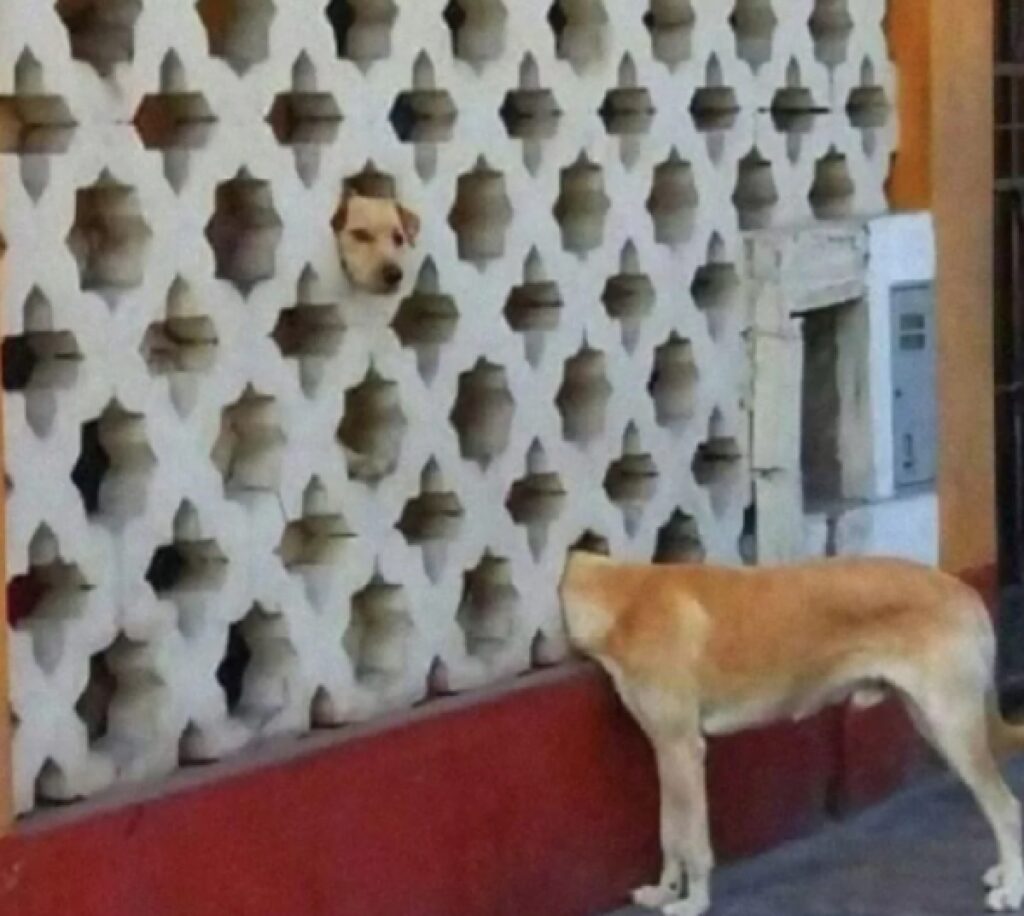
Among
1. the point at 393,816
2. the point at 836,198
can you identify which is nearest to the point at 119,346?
the point at 393,816

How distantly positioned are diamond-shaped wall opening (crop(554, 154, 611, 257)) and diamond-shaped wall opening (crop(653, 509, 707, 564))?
2.38 feet

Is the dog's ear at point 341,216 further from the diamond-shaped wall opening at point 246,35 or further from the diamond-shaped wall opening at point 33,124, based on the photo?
the diamond-shaped wall opening at point 33,124

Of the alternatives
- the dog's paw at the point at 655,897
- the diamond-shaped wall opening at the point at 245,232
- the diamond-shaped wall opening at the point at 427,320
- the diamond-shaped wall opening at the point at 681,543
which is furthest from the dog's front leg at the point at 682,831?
the diamond-shaped wall opening at the point at 245,232

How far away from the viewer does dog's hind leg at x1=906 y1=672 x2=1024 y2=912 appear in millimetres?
6246

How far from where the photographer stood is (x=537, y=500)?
6.20 meters

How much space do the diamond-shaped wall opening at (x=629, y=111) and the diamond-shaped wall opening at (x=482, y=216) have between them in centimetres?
50

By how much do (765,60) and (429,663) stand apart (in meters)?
1.78

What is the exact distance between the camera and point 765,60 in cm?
680

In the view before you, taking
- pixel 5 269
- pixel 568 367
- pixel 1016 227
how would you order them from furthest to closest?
pixel 1016 227, pixel 568 367, pixel 5 269

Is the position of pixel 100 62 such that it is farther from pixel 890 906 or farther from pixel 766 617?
pixel 890 906

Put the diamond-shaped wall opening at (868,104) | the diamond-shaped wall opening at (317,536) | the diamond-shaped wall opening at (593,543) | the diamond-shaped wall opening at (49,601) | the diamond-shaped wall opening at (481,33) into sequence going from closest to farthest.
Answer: the diamond-shaped wall opening at (49,601) → the diamond-shaped wall opening at (317,536) → the diamond-shaped wall opening at (481,33) → the diamond-shaped wall opening at (593,543) → the diamond-shaped wall opening at (868,104)

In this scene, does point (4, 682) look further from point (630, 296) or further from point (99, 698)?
point (630, 296)

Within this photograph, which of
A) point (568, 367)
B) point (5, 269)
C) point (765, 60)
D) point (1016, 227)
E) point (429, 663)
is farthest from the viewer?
point (1016, 227)

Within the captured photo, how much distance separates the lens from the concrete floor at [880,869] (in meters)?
6.34
